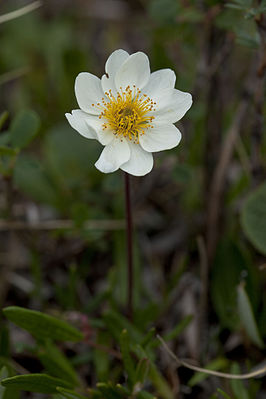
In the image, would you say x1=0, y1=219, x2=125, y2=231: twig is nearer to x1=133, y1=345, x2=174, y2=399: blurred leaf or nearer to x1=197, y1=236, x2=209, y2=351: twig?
x1=197, y1=236, x2=209, y2=351: twig

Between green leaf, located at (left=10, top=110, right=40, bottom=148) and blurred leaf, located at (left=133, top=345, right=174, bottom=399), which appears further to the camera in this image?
green leaf, located at (left=10, top=110, right=40, bottom=148)

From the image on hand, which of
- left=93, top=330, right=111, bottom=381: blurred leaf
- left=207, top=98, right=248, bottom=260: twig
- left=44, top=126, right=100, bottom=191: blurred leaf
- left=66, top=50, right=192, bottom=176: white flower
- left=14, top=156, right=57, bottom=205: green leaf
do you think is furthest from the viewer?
left=44, top=126, right=100, bottom=191: blurred leaf

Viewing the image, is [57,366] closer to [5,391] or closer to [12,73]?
[5,391]

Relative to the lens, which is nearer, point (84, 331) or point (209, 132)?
point (84, 331)

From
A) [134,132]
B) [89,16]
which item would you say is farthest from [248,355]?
[89,16]

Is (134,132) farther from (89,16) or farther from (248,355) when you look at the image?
(89,16)

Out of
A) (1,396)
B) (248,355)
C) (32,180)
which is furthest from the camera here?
(32,180)

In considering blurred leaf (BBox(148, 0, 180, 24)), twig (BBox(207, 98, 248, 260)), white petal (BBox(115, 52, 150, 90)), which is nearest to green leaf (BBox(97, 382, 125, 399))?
twig (BBox(207, 98, 248, 260))

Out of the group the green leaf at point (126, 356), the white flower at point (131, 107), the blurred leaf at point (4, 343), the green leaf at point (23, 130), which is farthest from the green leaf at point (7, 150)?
the green leaf at point (126, 356)
